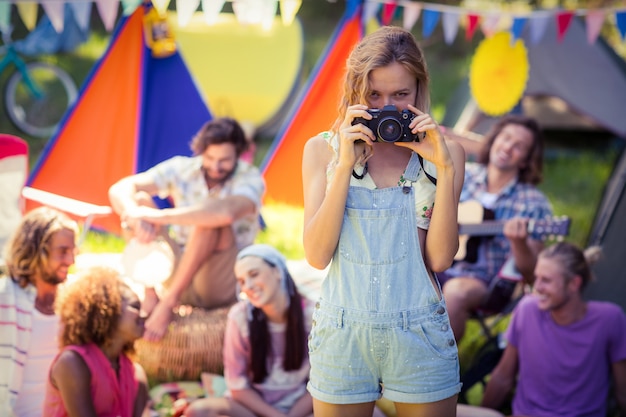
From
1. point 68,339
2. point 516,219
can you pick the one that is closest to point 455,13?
point 516,219

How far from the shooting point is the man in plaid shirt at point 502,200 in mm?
3615

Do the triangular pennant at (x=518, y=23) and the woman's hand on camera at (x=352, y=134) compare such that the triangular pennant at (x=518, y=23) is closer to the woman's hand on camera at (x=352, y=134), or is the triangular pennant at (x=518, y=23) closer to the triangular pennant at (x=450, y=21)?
the triangular pennant at (x=450, y=21)

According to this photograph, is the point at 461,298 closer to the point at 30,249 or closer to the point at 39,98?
the point at 30,249

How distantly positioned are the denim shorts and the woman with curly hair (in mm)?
1148

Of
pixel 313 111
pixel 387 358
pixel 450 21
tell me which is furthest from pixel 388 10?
pixel 387 358

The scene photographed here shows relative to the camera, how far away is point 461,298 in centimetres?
357

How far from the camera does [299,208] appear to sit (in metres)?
5.41

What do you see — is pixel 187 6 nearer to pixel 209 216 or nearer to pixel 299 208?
pixel 209 216

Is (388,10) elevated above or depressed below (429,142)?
above

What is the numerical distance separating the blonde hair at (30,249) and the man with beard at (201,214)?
0.60m

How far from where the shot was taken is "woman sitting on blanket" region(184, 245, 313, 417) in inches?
118

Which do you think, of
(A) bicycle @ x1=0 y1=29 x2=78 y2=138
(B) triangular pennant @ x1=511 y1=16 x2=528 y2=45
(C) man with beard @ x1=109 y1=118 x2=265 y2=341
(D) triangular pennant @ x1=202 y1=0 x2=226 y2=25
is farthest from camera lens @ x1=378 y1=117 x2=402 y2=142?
(A) bicycle @ x1=0 y1=29 x2=78 y2=138

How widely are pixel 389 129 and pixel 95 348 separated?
1481mm

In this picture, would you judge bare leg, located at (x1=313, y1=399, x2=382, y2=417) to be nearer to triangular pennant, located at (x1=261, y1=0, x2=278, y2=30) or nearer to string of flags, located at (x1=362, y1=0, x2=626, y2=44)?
triangular pennant, located at (x1=261, y1=0, x2=278, y2=30)
